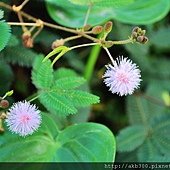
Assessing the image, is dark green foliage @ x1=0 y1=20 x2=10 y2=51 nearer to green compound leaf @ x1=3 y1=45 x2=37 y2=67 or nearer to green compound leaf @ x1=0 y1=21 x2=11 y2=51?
green compound leaf @ x1=0 y1=21 x2=11 y2=51

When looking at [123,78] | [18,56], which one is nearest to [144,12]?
[18,56]

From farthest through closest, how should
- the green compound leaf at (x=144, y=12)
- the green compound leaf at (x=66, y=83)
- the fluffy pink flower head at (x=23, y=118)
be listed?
the green compound leaf at (x=144, y=12) → the green compound leaf at (x=66, y=83) → the fluffy pink flower head at (x=23, y=118)

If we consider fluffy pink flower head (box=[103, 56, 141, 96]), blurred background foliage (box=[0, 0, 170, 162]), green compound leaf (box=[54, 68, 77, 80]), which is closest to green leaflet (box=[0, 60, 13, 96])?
blurred background foliage (box=[0, 0, 170, 162])

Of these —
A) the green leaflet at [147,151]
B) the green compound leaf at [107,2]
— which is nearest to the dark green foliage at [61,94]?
the green compound leaf at [107,2]

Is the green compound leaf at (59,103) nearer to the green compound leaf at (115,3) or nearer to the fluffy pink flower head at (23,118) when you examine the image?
the fluffy pink flower head at (23,118)

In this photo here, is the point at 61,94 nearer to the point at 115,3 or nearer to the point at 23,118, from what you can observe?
the point at 23,118

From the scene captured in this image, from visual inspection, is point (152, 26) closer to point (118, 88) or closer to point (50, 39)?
point (50, 39)

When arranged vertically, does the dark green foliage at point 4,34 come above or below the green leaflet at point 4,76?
above
